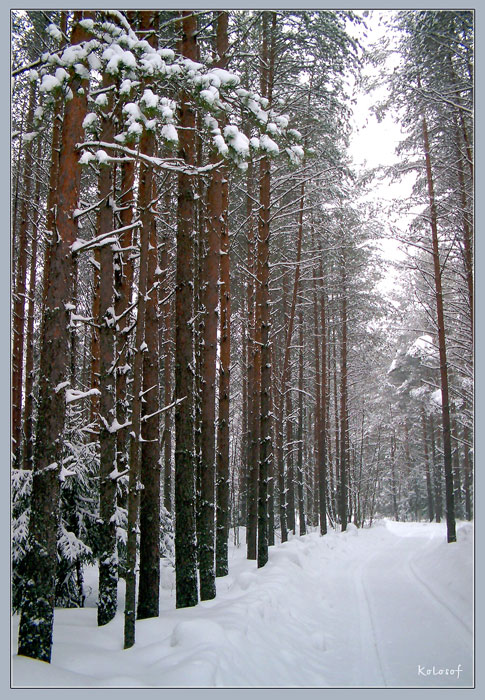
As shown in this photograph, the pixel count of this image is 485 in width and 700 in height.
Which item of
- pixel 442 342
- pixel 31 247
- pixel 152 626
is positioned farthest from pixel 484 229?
pixel 31 247

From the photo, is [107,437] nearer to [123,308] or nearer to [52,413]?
[52,413]

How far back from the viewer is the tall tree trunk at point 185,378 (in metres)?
Result: 6.42

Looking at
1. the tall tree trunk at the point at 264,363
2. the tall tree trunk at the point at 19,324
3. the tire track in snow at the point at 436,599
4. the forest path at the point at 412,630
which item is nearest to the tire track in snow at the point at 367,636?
the forest path at the point at 412,630

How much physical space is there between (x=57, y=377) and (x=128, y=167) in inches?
173

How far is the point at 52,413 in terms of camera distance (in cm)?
438

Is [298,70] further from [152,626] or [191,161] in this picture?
[152,626]

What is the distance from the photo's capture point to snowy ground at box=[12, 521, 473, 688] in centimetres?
409

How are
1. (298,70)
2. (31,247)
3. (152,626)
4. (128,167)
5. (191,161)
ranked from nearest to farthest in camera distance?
(152,626) < (191,161) < (128,167) < (298,70) < (31,247)

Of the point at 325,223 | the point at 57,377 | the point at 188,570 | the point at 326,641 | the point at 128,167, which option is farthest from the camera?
the point at 325,223

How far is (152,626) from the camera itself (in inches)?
209

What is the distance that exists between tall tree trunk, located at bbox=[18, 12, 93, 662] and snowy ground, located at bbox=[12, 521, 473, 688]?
1.16 ft

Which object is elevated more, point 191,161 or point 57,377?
point 191,161

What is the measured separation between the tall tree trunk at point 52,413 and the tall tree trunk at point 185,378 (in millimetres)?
2201

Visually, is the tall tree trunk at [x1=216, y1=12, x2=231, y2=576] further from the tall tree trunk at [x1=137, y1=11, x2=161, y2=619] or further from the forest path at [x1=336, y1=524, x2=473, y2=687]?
the tall tree trunk at [x1=137, y1=11, x2=161, y2=619]
